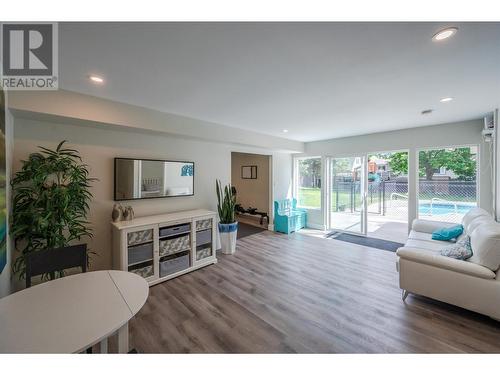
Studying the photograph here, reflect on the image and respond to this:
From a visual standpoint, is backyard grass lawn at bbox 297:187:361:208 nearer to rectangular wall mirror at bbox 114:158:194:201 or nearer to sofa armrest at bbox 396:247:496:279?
sofa armrest at bbox 396:247:496:279

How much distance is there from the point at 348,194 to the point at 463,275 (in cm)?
323

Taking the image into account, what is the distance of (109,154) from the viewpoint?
2.74 metres

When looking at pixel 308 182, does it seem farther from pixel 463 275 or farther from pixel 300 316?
pixel 300 316

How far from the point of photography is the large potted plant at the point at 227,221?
3.73 m

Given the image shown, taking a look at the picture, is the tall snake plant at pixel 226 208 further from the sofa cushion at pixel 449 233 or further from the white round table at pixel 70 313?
the sofa cushion at pixel 449 233

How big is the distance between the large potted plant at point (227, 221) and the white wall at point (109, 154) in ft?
0.60

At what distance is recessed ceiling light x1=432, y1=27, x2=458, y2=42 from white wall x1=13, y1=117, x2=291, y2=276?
3.22 m

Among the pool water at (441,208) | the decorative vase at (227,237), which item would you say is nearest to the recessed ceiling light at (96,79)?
the decorative vase at (227,237)

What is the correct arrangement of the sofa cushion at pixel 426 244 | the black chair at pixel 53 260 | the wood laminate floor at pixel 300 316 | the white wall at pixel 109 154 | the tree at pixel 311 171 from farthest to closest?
the tree at pixel 311 171 → the sofa cushion at pixel 426 244 → the white wall at pixel 109 154 → the wood laminate floor at pixel 300 316 → the black chair at pixel 53 260

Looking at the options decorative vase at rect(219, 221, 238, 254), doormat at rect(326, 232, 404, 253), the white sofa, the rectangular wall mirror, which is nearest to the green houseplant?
the rectangular wall mirror

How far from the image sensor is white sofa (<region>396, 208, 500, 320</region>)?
183 cm

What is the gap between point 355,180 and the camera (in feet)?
16.1

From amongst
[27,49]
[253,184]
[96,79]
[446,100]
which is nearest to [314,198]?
[253,184]

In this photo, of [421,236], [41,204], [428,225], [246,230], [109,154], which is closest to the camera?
[41,204]
